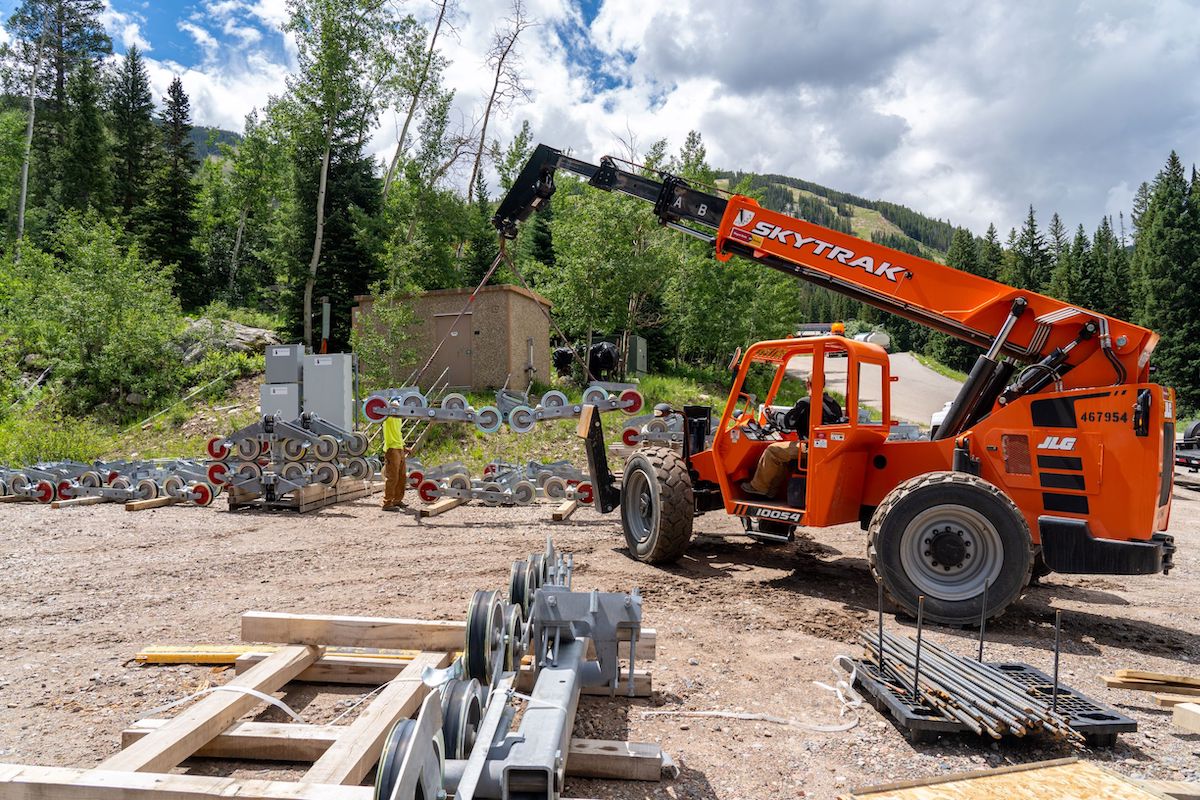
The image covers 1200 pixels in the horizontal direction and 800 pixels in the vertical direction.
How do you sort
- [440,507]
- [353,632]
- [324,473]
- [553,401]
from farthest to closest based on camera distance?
[324,473]
[440,507]
[553,401]
[353,632]

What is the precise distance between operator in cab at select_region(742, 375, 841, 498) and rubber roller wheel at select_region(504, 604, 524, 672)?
13.7 ft

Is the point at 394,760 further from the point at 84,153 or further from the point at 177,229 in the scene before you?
the point at 84,153

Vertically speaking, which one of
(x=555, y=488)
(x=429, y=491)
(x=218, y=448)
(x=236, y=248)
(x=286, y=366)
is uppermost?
(x=236, y=248)

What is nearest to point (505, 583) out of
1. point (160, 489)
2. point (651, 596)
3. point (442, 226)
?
point (651, 596)

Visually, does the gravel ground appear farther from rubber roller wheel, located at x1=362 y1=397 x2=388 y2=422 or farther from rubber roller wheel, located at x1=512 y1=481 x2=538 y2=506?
rubber roller wheel, located at x1=362 y1=397 x2=388 y2=422

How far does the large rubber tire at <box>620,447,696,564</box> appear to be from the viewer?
723 cm

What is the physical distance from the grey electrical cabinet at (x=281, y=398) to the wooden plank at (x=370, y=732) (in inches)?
465

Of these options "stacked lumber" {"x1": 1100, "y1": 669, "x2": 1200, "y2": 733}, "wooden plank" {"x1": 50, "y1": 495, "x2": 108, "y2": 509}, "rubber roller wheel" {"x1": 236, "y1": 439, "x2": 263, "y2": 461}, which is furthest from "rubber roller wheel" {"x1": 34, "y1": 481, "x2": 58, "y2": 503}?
"stacked lumber" {"x1": 1100, "y1": 669, "x2": 1200, "y2": 733}

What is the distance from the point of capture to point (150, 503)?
11.6 metres

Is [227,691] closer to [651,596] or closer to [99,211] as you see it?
[651,596]

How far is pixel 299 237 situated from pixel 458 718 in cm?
2482

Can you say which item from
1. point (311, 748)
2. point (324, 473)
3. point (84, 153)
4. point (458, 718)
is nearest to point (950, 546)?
point (458, 718)

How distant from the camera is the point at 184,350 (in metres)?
22.0

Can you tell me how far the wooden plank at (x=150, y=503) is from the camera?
1144 centimetres
